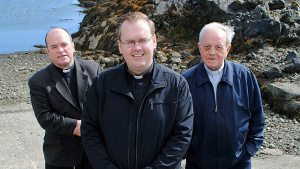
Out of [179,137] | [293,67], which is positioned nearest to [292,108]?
[293,67]

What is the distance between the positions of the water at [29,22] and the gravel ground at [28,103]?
11.8 metres

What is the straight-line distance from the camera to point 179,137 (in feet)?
10.00

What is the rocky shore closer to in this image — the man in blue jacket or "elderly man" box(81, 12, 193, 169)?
the man in blue jacket

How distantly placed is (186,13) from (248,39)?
15.8 feet

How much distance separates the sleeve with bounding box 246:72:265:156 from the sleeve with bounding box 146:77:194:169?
83 cm

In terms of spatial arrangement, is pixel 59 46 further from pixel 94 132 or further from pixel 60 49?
pixel 94 132

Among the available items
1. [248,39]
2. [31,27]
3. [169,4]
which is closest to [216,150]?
[248,39]

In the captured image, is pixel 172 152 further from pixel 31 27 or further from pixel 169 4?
pixel 31 27

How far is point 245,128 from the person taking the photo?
140 inches

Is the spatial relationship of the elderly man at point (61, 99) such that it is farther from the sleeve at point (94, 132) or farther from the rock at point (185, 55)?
the rock at point (185, 55)

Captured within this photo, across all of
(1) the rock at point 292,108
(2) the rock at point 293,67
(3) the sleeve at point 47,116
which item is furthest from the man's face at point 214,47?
(2) the rock at point 293,67

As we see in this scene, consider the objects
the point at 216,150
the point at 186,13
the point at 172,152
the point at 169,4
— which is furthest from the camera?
the point at 169,4

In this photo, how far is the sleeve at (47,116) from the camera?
3.66 meters

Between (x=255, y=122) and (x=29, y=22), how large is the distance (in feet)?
127
